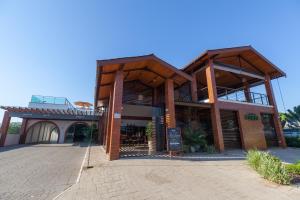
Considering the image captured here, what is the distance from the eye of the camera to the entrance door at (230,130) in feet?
38.7

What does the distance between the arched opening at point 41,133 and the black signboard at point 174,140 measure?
16526 millimetres

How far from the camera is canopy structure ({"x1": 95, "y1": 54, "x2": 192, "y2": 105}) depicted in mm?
8008

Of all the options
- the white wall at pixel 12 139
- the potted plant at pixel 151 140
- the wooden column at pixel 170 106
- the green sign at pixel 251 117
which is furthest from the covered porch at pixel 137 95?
the white wall at pixel 12 139

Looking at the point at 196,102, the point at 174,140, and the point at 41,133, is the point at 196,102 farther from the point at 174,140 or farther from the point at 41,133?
the point at 41,133

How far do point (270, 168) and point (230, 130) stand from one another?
7.68 metres

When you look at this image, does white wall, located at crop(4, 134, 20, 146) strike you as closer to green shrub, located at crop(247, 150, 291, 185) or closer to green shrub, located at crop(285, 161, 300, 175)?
green shrub, located at crop(247, 150, 291, 185)

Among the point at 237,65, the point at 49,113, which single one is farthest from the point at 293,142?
the point at 49,113

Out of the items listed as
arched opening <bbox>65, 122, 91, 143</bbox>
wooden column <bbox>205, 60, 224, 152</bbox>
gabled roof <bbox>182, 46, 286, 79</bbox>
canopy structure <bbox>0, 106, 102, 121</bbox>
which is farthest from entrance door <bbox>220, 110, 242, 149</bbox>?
arched opening <bbox>65, 122, 91, 143</bbox>

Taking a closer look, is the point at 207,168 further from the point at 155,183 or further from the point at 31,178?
the point at 31,178

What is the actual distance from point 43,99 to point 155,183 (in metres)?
23.9

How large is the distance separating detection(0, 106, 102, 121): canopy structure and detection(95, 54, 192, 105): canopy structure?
8933 millimetres

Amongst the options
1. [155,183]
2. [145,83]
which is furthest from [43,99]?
[155,183]

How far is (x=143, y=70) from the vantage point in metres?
10.0

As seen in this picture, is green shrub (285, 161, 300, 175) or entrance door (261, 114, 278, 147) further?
entrance door (261, 114, 278, 147)
